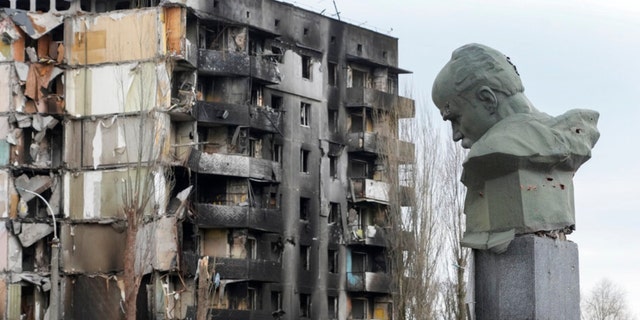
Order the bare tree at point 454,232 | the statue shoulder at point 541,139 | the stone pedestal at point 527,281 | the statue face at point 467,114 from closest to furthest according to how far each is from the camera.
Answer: the statue shoulder at point 541,139 < the stone pedestal at point 527,281 < the statue face at point 467,114 < the bare tree at point 454,232

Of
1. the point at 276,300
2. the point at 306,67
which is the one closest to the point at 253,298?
the point at 276,300

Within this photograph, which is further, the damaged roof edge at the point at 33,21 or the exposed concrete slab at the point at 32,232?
the damaged roof edge at the point at 33,21

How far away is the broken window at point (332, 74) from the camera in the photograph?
202 feet

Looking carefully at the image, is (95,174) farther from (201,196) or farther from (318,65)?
(318,65)

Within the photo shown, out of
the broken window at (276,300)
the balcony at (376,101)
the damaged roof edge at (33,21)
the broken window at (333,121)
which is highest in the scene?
the damaged roof edge at (33,21)

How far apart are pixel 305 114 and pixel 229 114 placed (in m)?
7.03

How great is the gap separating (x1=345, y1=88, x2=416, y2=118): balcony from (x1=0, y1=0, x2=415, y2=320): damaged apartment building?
15.9 feet

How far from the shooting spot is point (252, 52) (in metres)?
56.6

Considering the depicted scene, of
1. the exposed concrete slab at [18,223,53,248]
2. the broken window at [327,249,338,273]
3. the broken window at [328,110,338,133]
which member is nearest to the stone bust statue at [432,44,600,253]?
the exposed concrete slab at [18,223,53,248]

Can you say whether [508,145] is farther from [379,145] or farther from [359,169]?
[359,169]

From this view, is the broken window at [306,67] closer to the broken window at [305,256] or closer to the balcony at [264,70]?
the balcony at [264,70]

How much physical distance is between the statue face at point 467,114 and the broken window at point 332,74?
47.5 m

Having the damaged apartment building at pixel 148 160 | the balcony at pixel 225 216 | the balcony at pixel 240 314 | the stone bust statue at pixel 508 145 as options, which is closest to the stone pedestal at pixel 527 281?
the stone bust statue at pixel 508 145

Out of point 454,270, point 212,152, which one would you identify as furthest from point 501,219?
point 212,152
